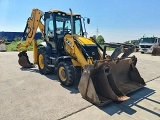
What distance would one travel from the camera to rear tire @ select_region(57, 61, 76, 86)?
5863mm

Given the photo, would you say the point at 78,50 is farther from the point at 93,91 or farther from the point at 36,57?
the point at 36,57

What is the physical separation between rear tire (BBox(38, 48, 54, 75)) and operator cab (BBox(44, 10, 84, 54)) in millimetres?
458

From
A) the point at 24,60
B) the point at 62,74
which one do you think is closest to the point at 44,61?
the point at 62,74

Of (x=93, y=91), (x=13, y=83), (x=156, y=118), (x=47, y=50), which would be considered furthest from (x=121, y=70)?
(x=13, y=83)

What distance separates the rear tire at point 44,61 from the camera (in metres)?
7.47

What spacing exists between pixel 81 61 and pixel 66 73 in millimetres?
620

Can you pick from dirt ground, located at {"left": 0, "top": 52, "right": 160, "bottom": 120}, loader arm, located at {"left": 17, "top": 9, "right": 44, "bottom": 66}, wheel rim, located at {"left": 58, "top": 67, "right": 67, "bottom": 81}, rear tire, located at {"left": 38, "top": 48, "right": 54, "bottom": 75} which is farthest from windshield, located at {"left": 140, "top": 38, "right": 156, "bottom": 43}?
wheel rim, located at {"left": 58, "top": 67, "right": 67, "bottom": 81}

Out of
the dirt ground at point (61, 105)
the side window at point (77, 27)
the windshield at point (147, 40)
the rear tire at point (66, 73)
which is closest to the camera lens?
the dirt ground at point (61, 105)

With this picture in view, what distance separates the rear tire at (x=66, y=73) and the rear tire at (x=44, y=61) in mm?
1253

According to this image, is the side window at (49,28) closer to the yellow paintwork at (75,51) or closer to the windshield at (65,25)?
the windshield at (65,25)

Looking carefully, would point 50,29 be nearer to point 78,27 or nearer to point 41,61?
point 78,27

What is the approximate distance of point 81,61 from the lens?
6.00 m

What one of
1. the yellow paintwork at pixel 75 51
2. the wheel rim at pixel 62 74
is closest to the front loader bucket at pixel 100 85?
the yellow paintwork at pixel 75 51

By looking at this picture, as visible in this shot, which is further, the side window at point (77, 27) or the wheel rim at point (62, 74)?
the side window at point (77, 27)
